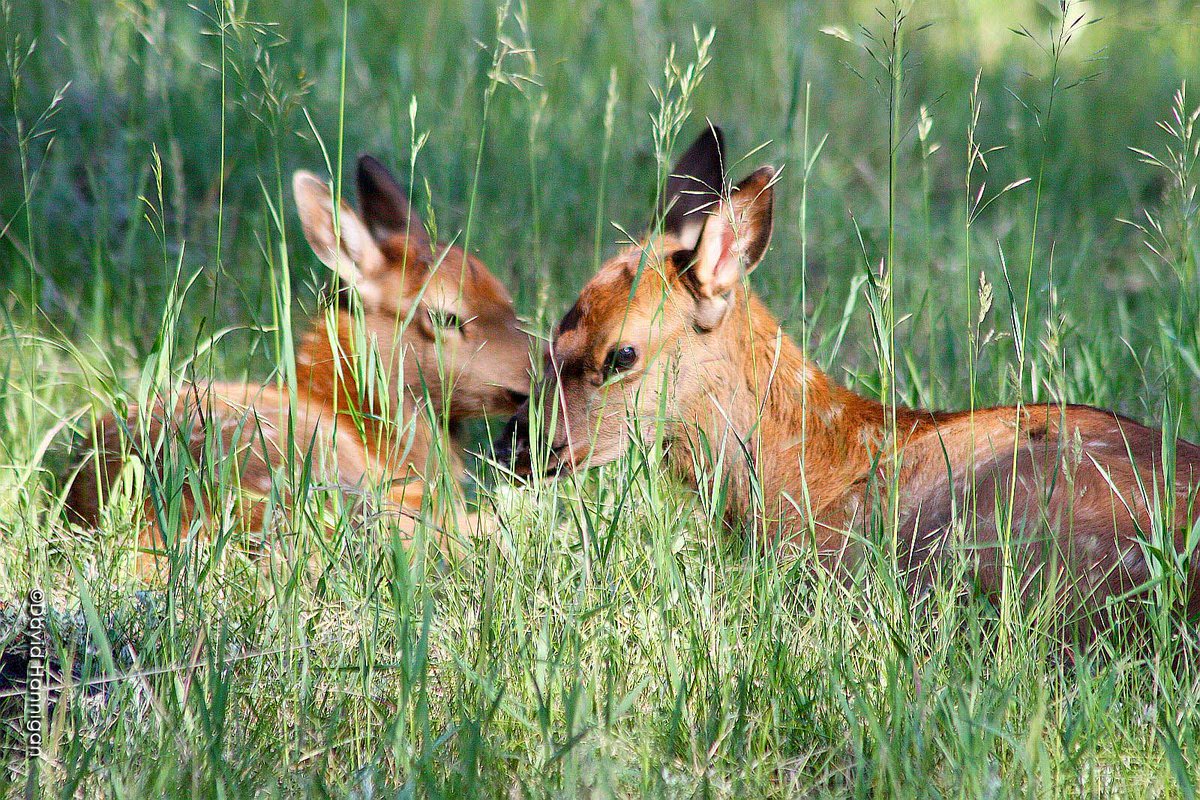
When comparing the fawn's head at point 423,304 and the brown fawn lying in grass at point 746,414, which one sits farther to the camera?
the fawn's head at point 423,304

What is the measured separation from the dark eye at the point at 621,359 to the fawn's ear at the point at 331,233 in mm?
1120

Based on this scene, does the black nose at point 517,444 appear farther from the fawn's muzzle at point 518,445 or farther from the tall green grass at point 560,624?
the tall green grass at point 560,624

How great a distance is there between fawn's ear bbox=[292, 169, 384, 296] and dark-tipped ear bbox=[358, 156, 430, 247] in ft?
0.41

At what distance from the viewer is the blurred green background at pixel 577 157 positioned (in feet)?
17.9

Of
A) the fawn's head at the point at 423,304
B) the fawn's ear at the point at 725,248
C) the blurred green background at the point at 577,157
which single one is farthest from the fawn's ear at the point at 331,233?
the fawn's ear at the point at 725,248

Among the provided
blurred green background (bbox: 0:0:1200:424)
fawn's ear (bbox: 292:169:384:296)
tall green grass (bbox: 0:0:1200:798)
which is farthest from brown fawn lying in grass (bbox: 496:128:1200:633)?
fawn's ear (bbox: 292:169:384:296)

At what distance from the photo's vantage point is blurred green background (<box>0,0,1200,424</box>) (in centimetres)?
544

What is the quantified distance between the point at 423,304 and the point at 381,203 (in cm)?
54

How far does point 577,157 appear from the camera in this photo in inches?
279

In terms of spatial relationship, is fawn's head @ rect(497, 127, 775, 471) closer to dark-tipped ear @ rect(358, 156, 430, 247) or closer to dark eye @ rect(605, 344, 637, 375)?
dark eye @ rect(605, 344, 637, 375)

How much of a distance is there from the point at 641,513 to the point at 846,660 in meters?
0.79

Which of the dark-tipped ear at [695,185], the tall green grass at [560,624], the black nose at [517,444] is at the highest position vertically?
the dark-tipped ear at [695,185]

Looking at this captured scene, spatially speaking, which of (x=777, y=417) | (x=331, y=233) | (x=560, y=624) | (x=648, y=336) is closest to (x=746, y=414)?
(x=777, y=417)

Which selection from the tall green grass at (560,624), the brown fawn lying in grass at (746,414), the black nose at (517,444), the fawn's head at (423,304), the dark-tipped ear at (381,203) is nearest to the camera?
the tall green grass at (560,624)
